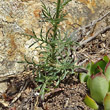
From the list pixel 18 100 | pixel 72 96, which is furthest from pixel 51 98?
pixel 18 100

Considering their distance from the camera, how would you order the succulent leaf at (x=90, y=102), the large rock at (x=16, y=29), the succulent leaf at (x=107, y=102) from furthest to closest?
the large rock at (x=16, y=29), the succulent leaf at (x=90, y=102), the succulent leaf at (x=107, y=102)

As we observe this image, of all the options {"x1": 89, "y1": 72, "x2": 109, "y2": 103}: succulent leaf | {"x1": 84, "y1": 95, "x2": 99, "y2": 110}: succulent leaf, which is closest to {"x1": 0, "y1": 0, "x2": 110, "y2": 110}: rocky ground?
{"x1": 84, "y1": 95, "x2": 99, "y2": 110}: succulent leaf

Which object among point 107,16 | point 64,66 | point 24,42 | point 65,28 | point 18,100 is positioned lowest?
point 18,100

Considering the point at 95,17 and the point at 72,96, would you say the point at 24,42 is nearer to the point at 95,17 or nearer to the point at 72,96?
the point at 72,96

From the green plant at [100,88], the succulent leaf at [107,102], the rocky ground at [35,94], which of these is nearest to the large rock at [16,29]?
the rocky ground at [35,94]

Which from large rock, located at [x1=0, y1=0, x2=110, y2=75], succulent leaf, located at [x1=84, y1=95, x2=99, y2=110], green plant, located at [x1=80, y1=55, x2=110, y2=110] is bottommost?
succulent leaf, located at [x1=84, y1=95, x2=99, y2=110]

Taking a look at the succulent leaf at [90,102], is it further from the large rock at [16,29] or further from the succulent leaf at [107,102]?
the large rock at [16,29]

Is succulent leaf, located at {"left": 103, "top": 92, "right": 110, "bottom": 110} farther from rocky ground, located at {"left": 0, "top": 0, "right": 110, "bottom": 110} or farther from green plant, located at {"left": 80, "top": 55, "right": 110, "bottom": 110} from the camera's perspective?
rocky ground, located at {"left": 0, "top": 0, "right": 110, "bottom": 110}

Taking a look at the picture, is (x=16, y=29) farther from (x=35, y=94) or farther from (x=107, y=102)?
(x=107, y=102)
